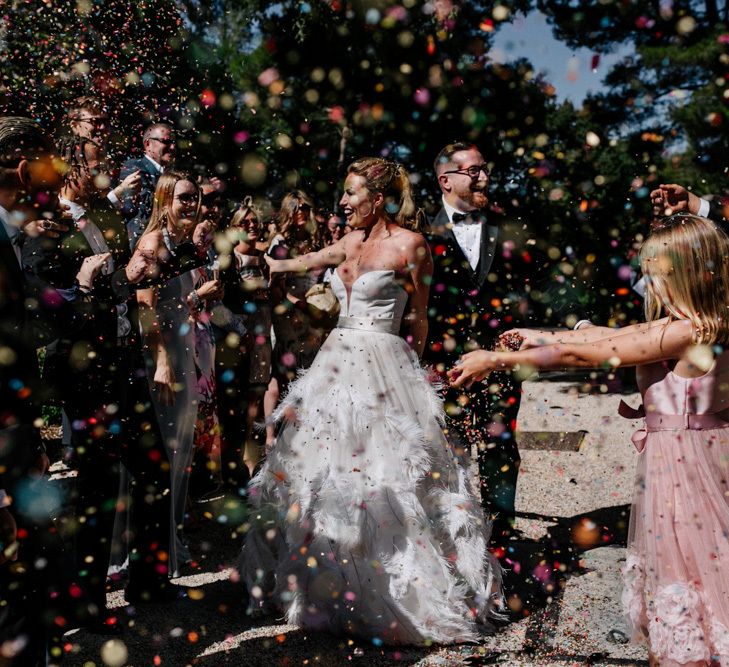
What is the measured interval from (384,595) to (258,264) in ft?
10.1

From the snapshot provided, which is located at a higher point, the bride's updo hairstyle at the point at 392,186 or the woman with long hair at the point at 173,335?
the bride's updo hairstyle at the point at 392,186

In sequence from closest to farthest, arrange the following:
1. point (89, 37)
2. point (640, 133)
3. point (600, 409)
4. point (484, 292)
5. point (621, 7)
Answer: point (484, 292) < point (89, 37) < point (600, 409) < point (621, 7) < point (640, 133)

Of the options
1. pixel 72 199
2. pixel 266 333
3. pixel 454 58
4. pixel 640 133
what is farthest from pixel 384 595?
pixel 640 133

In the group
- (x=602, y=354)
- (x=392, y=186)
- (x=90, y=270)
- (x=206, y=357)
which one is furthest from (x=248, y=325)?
(x=602, y=354)

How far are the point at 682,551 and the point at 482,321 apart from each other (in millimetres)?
2079

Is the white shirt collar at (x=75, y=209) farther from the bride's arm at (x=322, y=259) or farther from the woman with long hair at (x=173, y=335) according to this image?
the bride's arm at (x=322, y=259)

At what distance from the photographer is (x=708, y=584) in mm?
2363

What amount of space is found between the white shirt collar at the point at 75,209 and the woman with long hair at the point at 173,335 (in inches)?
12.0

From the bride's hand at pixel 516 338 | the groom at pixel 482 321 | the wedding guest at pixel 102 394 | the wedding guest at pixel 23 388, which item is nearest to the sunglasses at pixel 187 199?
the wedding guest at pixel 102 394

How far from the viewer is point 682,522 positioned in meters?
2.45

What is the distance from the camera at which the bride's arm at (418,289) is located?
12.5 feet

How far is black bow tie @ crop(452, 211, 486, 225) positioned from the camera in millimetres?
4336

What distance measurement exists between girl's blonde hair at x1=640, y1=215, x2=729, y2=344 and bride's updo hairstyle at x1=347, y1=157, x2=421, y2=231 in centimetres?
171

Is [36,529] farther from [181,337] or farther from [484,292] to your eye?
[484,292]
